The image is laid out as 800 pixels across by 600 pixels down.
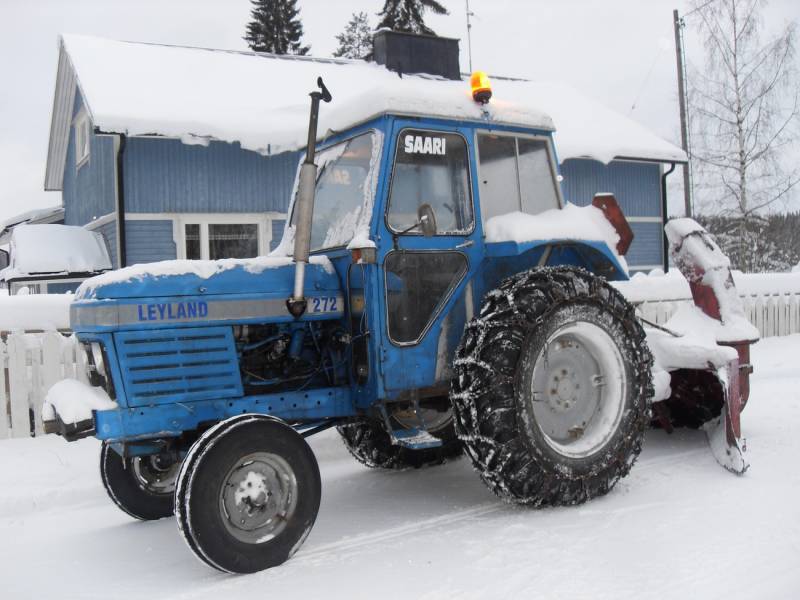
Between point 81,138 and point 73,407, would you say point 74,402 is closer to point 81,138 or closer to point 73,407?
point 73,407

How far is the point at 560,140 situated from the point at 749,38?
7870 mm

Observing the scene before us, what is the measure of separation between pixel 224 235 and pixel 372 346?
410 inches

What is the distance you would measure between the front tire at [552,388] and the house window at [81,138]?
44.4 ft

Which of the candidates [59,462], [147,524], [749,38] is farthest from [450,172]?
[749,38]

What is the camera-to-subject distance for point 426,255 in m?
4.18

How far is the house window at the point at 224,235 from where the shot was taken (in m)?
13.6

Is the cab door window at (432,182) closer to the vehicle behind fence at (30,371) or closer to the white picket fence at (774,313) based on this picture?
the vehicle behind fence at (30,371)

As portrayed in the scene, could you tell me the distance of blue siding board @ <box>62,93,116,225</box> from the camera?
13930mm

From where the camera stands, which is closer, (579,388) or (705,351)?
(579,388)

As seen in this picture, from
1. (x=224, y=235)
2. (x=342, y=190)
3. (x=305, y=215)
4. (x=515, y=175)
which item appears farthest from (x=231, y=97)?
(x=305, y=215)

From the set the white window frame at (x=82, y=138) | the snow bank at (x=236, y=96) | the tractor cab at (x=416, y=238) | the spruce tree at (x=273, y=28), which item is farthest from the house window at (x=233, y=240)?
the spruce tree at (x=273, y=28)

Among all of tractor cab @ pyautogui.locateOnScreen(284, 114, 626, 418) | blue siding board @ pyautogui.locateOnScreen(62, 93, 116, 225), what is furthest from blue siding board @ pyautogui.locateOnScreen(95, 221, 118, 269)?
tractor cab @ pyautogui.locateOnScreen(284, 114, 626, 418)

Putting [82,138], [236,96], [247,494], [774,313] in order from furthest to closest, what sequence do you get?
1. [82,138]
2. [236,96]
3. [774,313]
4. [247,494]

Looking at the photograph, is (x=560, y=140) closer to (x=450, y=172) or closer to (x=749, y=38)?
(x=749, y=38)
